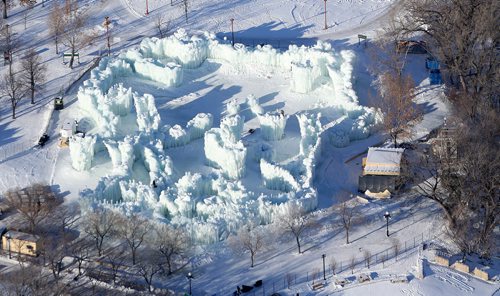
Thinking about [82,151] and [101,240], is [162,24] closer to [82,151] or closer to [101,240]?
[82,151]

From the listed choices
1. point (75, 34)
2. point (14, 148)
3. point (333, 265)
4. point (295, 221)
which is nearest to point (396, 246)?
point (333, 265)

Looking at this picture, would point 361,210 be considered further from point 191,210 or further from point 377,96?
point 377,96

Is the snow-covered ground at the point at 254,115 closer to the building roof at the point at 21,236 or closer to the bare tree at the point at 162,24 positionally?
the bare tree at the point at 162,24

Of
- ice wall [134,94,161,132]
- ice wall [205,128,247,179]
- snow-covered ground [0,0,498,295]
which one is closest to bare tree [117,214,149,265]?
snow-covered ground [0,0,498,295]

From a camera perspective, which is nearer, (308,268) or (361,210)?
(308,268)

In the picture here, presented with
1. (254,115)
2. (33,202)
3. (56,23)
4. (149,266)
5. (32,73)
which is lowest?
(254,115)

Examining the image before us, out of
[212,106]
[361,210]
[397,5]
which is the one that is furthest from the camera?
[397,5]

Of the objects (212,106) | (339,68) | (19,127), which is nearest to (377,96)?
(339,68)
